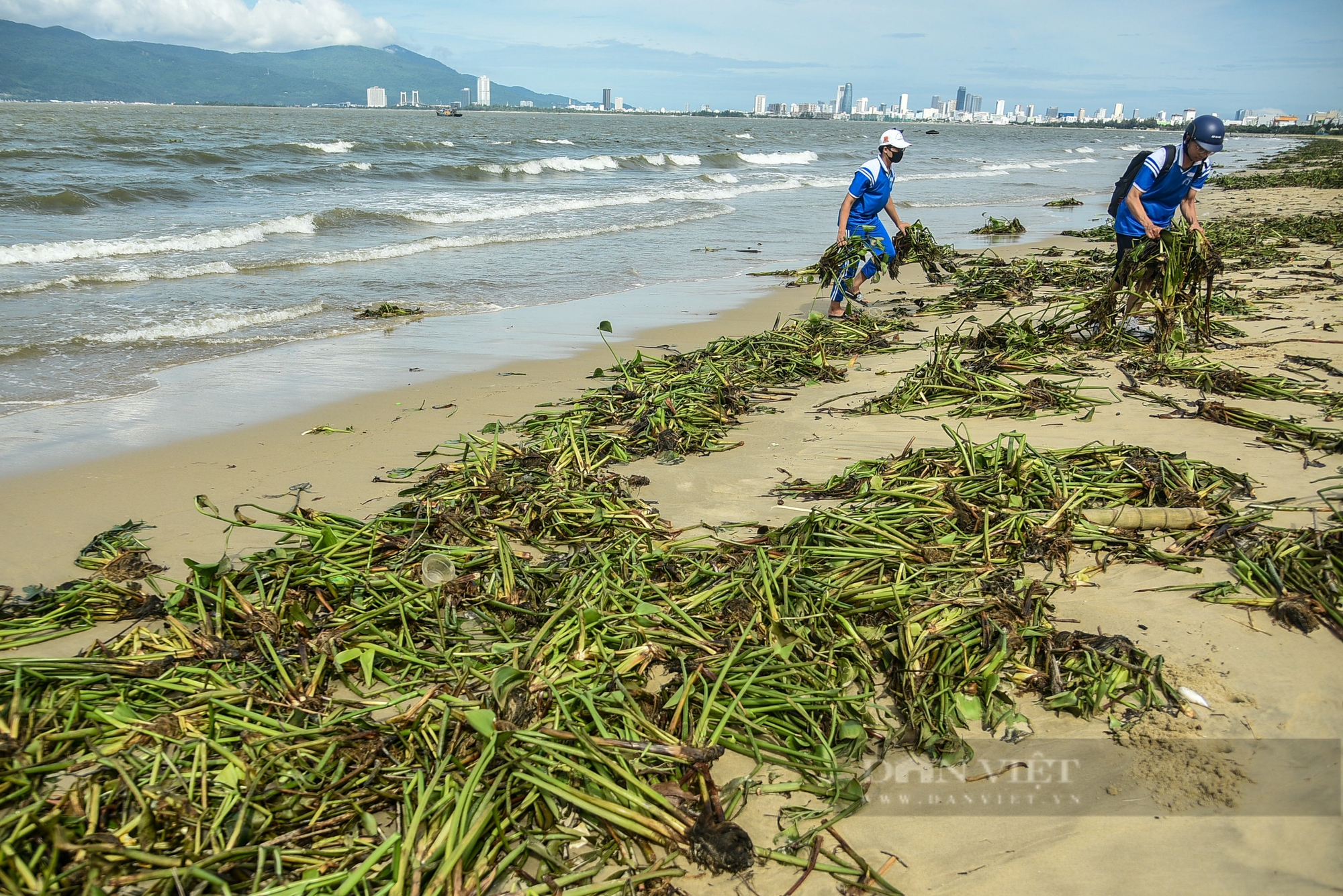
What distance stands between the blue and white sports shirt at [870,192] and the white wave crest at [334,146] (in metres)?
27.3

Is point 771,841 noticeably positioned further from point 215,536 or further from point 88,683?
point 215,536

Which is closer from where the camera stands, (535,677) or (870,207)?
(535,677)

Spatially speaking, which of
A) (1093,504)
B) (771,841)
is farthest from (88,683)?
(1093,504)

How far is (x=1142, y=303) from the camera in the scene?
5992mm

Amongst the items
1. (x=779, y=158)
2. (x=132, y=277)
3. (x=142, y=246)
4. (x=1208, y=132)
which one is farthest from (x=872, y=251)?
(x=779, y=158)

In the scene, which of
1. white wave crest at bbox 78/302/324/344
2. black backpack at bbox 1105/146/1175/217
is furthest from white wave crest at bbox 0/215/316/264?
black backpack at bbox 1105/146/1175/217

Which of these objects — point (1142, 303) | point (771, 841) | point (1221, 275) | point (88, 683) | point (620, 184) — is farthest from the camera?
point (620, 184)

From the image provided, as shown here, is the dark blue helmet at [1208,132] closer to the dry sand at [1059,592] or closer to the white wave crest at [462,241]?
the dry sand at [1059,592]

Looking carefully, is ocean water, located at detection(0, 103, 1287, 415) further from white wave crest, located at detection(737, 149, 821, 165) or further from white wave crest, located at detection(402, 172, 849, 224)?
white wave crest, located at detection(737, 149, 821, 165)

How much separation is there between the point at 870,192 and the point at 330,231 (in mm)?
10894

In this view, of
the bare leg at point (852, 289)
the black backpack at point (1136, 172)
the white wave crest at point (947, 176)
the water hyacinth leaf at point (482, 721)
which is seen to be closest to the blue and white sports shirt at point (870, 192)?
the bare leg at point (852, 289)

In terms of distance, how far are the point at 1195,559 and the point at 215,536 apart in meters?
4.12

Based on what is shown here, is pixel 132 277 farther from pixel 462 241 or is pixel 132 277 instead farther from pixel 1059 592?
pixel 1059 592

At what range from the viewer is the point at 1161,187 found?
6160 mm
